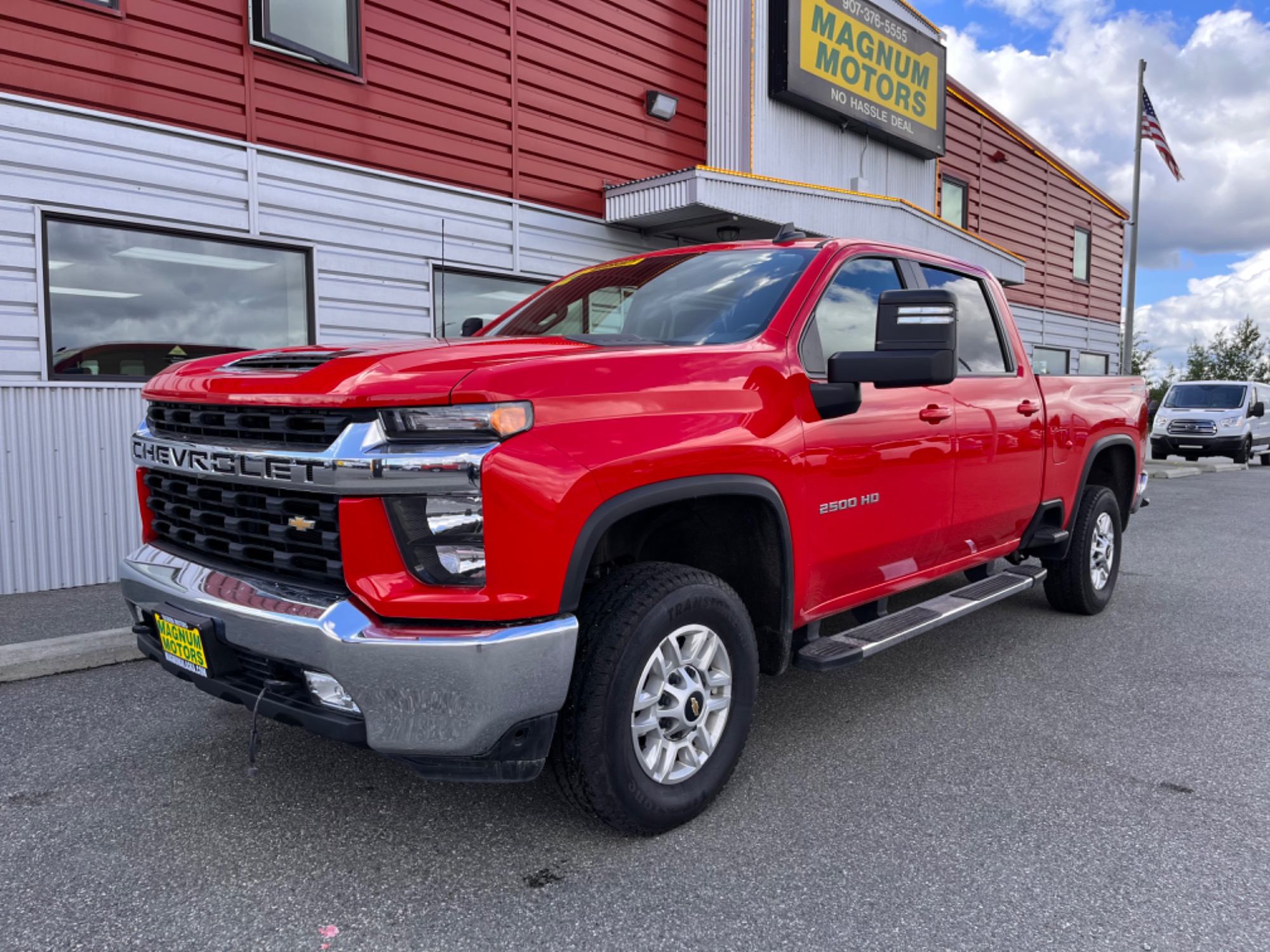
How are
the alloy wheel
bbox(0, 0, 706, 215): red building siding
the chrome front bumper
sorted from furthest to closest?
bbox(0, 0, 706, 215): red building siding → the alloy wheel → the chrome front bumper

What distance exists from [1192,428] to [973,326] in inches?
713

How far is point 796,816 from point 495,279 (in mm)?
6846

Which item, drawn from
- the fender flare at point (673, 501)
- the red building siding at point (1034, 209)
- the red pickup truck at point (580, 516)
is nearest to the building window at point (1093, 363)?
the red building siding at point (1034, 209)

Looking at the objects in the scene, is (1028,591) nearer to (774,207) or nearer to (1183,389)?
(774,207)

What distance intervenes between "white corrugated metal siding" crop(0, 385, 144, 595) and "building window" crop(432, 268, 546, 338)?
2707 mm

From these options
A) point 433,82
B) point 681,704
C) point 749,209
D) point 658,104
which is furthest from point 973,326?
point 658,104

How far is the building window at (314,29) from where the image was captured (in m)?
6.86

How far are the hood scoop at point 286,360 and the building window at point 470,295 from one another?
5.19 m

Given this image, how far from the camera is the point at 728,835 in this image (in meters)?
2.78

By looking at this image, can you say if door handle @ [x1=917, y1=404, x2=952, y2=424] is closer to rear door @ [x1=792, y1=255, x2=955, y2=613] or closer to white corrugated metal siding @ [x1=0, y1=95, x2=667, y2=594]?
rear door @ [x1=792, y1=255, x2=955, y2=613]

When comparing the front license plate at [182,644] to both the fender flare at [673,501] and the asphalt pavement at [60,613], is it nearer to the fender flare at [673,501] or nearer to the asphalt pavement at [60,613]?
the fender flare at [673,501]

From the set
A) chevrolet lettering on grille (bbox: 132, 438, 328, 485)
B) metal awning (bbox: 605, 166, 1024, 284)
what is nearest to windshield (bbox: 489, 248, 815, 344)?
chevrolet lettering on grille (bbox: 132, 438, 328, 485)

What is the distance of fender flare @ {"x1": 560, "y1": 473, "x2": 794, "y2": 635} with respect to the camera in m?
2.43

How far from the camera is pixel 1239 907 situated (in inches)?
93.6
